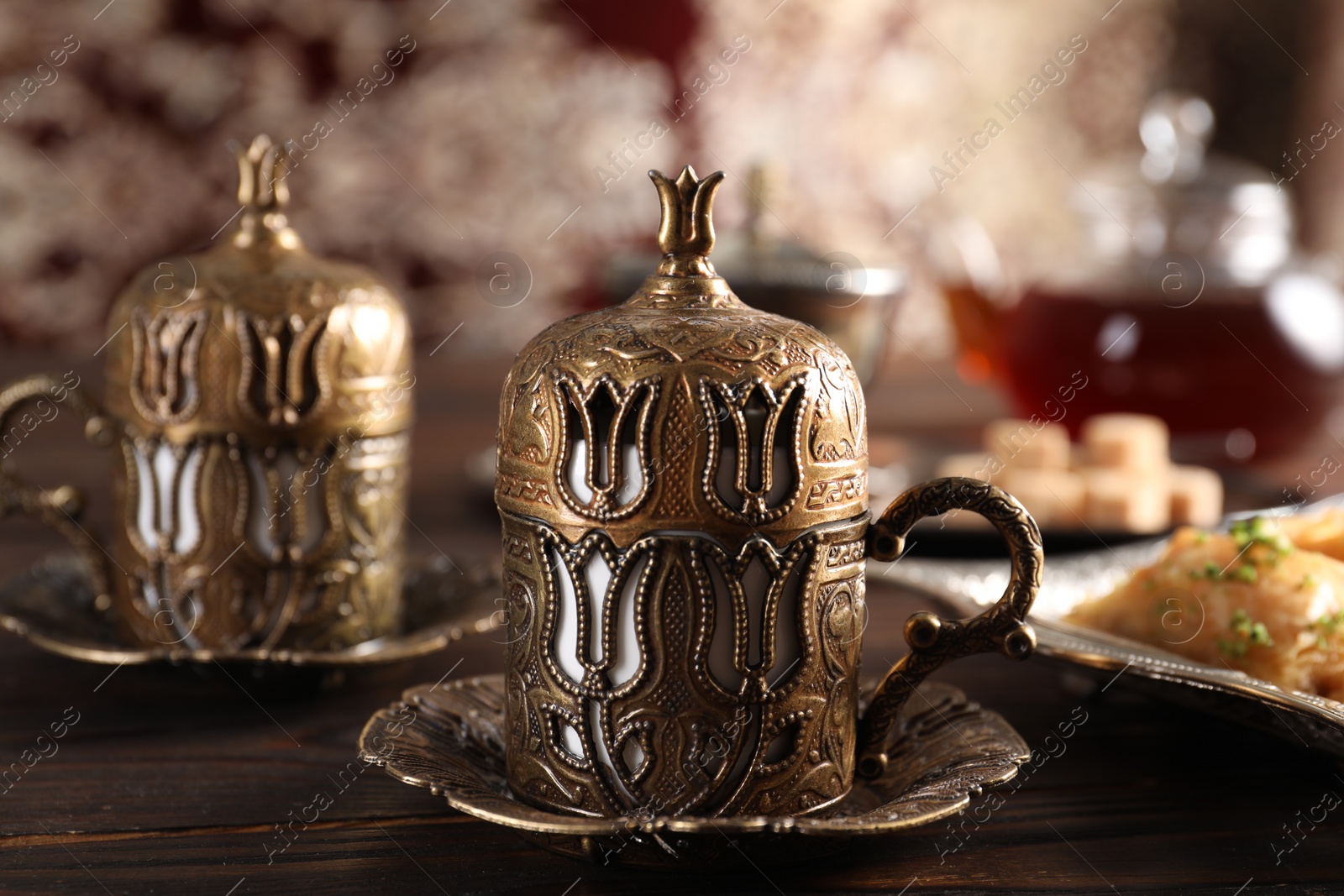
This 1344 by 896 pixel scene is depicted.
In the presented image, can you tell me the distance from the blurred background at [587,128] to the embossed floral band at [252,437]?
1146 mm

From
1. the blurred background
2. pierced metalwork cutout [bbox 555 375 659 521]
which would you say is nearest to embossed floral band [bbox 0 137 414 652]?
pierced metalwork cutout [bbox 555 375 659 521]

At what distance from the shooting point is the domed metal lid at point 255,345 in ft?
2.47

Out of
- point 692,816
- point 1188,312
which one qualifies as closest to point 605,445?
point 692,816

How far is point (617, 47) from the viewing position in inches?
111

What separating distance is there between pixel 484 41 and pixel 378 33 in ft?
0.74

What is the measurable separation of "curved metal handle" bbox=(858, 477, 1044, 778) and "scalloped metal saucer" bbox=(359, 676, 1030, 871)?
0.04 metres

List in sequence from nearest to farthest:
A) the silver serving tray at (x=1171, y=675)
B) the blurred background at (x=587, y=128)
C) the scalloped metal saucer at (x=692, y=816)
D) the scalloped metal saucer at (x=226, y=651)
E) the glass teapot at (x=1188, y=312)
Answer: the scalloped metal saucer at (x=692, y=816) → the silver serving tray at (x=1171, y=675) → the scalloped metal saucer at (x=226, y=651) → the glass teapot at (x=1188, y=312) → the blurred background at (x=587, y=128)

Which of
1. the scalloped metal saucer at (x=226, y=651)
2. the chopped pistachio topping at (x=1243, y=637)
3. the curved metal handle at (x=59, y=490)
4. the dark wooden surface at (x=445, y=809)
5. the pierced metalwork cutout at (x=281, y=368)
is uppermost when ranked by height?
the pierced metalwork cutout at (x=281, y=368)

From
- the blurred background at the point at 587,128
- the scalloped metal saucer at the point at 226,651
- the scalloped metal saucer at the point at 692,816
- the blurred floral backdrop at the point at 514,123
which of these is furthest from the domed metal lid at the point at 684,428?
the blurred floral backdrop at the point at 514,123

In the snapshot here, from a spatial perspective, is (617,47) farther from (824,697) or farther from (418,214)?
(824,697)

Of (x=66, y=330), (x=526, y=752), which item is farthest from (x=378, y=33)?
(x=526, y=752)

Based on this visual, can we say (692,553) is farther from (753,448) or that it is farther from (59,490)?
(59,490)

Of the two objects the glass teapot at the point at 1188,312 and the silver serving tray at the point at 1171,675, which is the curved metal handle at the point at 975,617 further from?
the glass teapot at the point at 1188,312

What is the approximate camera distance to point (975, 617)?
605 millimetres
